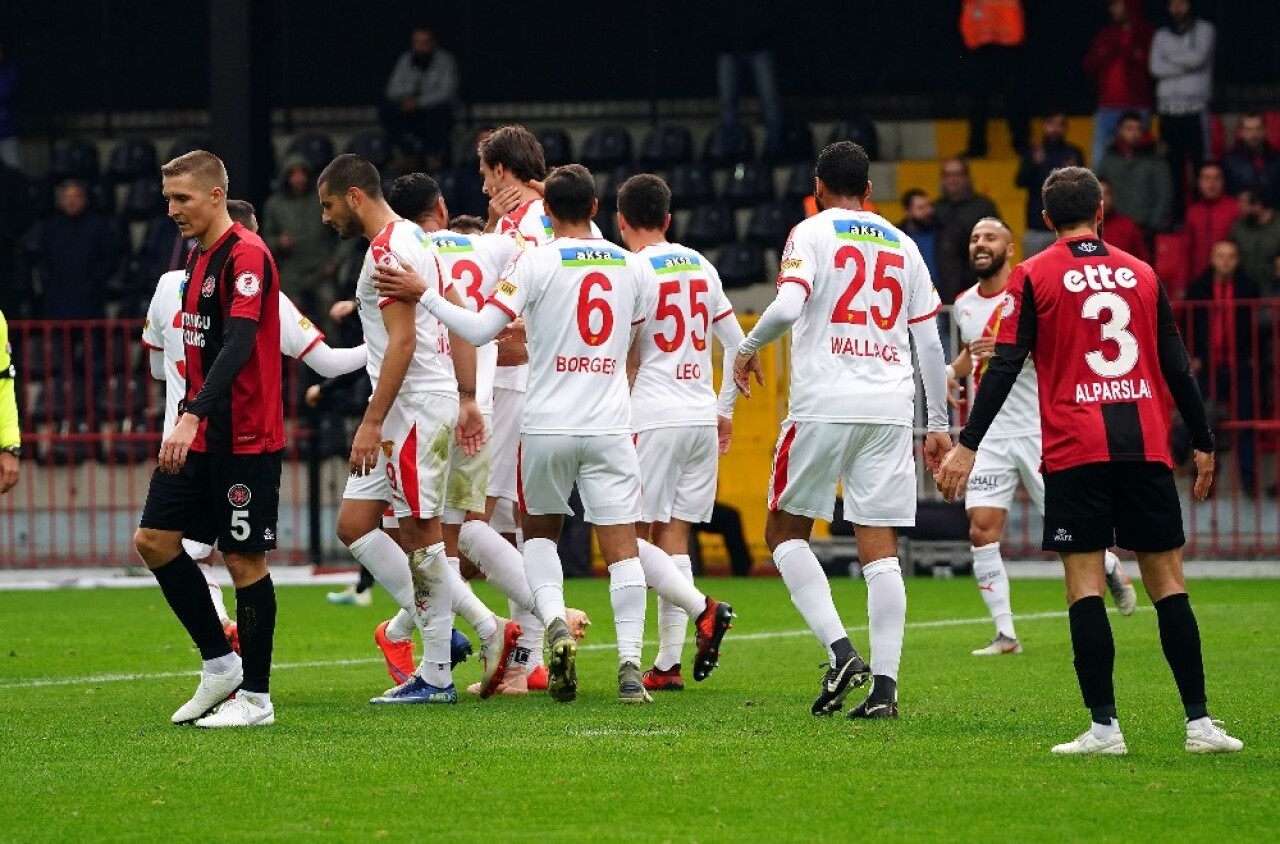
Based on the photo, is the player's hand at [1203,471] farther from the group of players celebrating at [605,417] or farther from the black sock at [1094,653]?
the black sock at [1094,653]

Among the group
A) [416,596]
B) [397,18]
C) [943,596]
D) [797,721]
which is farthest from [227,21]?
[797,721]

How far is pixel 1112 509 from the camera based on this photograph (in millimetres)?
7664

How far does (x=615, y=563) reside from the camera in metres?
9.52

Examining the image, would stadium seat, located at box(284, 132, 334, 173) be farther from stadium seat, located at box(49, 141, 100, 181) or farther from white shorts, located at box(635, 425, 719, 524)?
white shorts, located at box(635, 425, 719, 524)

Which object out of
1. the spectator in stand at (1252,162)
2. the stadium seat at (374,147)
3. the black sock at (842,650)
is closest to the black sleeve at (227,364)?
the black sock at (842,650)

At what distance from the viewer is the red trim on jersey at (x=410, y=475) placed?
948 cm

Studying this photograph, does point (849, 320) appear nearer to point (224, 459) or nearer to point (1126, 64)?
point (224, 459)

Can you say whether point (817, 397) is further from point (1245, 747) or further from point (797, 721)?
point (1245, 747)

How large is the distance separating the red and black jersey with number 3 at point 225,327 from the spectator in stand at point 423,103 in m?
15.3

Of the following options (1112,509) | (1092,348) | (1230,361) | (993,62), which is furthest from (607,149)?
(1112,509)

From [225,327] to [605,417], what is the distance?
5.31ft

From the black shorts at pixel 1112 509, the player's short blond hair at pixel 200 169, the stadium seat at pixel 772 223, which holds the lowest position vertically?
the black shorts at pixel 1112 509

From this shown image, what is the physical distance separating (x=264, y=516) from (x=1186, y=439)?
38.8 feet

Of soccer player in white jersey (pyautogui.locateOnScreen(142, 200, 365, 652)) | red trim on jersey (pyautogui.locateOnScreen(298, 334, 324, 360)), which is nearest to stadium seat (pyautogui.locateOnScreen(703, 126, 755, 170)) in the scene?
soccer player in white jersey (pyautogui.locateOnScreen(142, 200, 365, 652))
